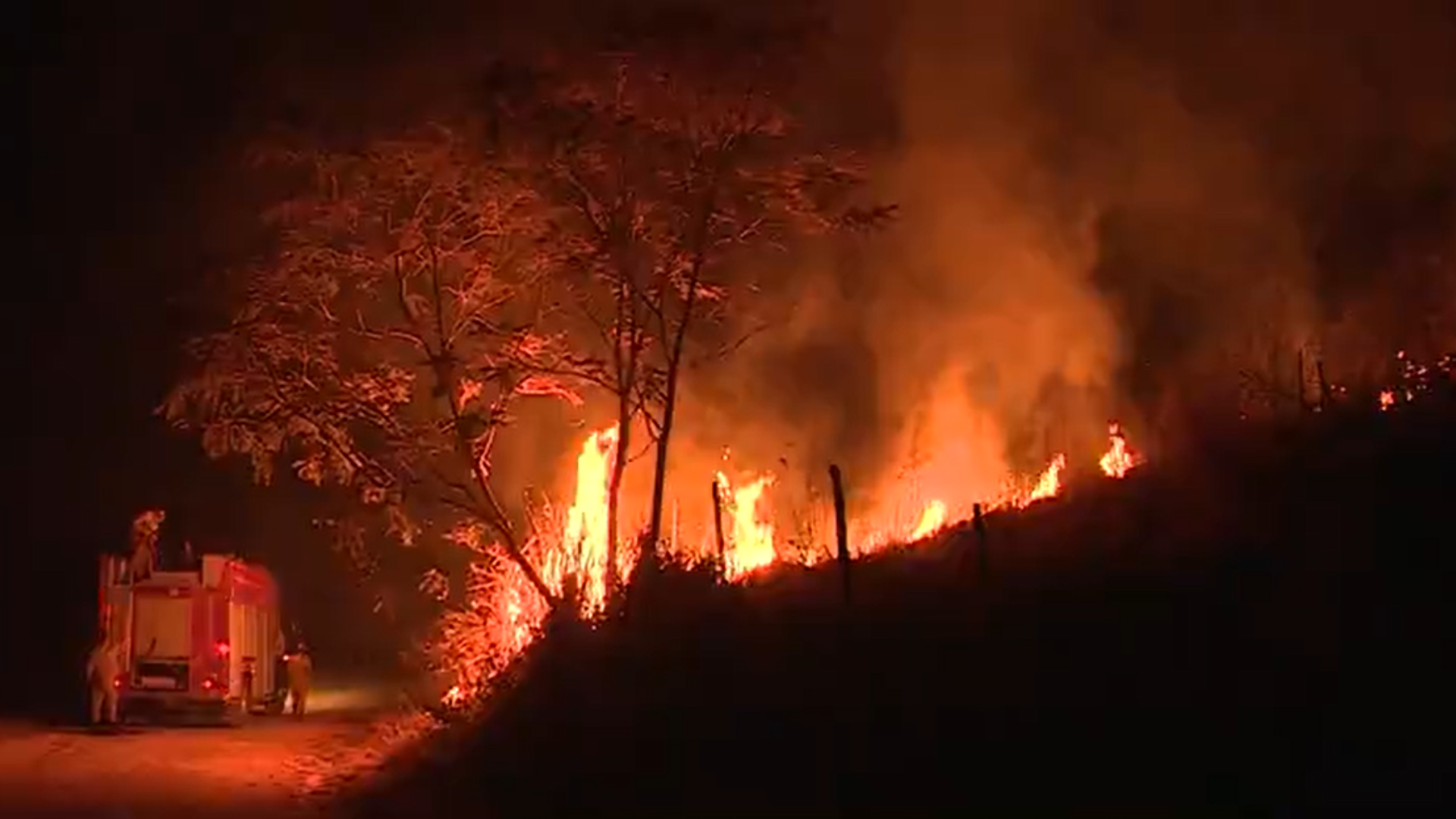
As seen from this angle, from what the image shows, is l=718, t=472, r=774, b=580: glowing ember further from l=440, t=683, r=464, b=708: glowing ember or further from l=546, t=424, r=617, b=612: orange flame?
l=440, t=683, r=464, b=708: glowing ember

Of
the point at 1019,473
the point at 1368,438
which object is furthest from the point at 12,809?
the point at 1019,473

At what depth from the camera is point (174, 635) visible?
997 inches

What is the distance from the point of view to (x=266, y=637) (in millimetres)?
29688

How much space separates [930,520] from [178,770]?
10901mm

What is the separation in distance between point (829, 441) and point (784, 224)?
12.9 meters

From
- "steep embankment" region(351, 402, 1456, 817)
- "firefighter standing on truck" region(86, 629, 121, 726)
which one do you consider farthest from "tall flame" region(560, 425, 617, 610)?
"firefighter standing on truck" region(86, 629, 121, 726)

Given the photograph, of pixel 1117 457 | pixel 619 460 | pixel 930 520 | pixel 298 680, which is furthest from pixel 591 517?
pixel 298 680

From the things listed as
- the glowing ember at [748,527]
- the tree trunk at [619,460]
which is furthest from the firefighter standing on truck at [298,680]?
the tree trunk at [619,460]

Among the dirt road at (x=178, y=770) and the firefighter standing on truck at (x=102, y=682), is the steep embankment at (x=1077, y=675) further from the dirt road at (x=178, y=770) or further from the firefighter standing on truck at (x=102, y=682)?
the firefighter standing on truck at (x=102, y=682)

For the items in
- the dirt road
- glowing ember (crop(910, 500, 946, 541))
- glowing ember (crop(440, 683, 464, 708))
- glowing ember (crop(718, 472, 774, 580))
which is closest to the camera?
the dirt road

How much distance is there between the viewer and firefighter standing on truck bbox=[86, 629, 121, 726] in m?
23.6

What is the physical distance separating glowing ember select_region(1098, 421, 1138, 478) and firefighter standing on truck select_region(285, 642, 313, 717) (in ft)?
42.2

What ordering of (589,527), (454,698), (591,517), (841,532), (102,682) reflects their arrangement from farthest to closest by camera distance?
(102,682) → (591,517) → (589,527) → (454,698) → (841,532)

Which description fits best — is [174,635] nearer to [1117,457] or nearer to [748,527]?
[748,527]
